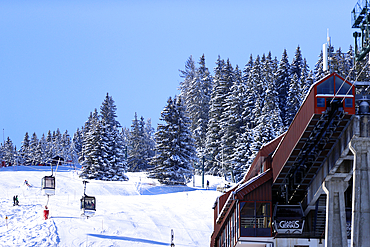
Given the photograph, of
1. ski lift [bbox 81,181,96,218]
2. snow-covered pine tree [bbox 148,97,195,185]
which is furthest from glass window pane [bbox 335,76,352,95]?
snow-covered pine tree [bbox 148,97,195,185]

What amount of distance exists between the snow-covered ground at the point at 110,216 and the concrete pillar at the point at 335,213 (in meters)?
12.5

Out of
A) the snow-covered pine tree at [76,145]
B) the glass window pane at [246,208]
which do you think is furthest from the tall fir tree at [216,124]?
the snow-covered pine tree at [76,145]

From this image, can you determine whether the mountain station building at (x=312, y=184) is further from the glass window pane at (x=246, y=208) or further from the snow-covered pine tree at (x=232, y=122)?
the snow-covered pine tree at (x=232, y=122)

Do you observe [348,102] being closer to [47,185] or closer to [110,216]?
[110,216]

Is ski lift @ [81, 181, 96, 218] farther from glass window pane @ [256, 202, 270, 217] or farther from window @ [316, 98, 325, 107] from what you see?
window @ [316, 98, 325, 107]

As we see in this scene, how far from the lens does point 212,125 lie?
82.7 metres

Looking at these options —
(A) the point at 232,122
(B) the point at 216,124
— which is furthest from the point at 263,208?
(B) the point at 216,124

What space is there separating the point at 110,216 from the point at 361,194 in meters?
25.2

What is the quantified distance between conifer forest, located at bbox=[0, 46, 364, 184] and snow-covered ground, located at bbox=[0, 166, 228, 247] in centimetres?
456

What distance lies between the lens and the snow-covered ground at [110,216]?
36.2m

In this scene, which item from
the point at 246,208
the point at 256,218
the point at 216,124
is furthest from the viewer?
the point at 216,124

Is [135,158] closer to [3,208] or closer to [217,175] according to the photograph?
[217,175]

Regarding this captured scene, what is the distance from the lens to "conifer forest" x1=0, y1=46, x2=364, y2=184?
61750 millimetres

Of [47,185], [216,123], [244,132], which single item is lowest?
[47,185]
